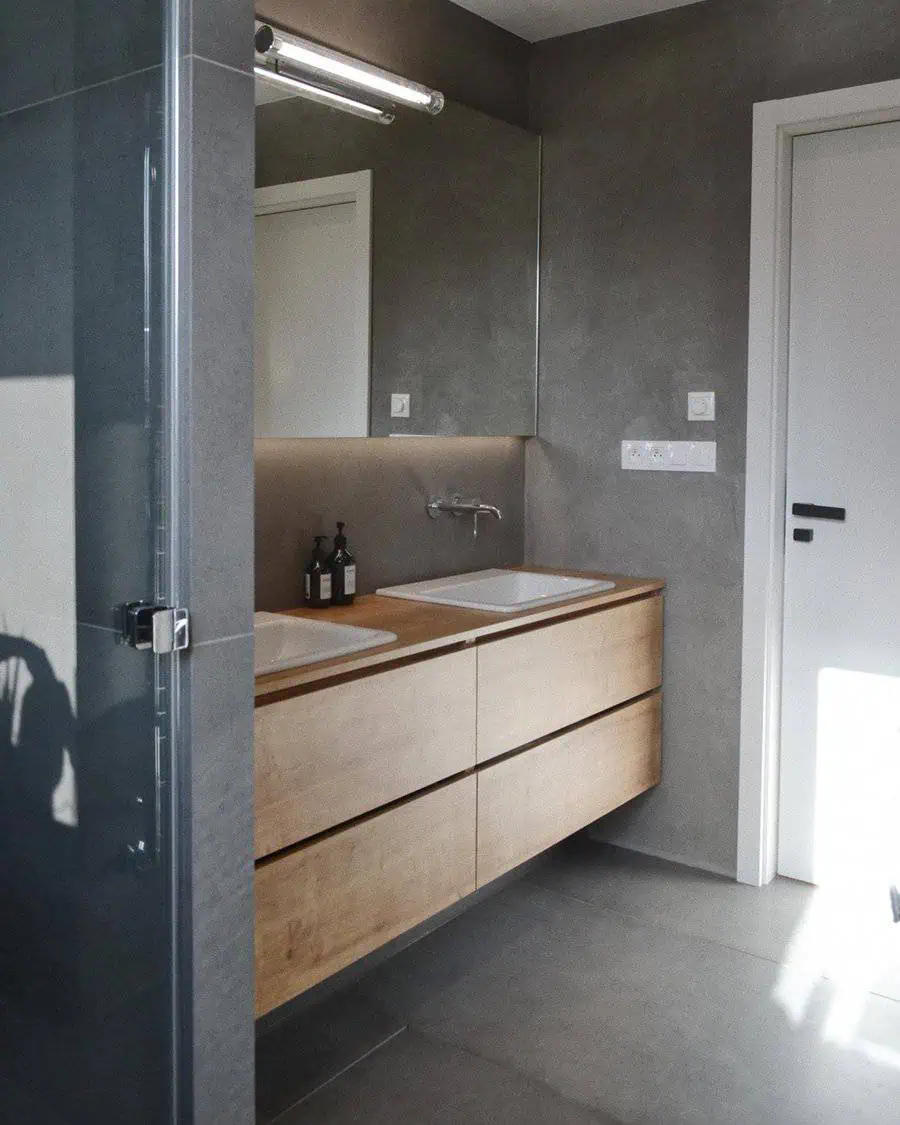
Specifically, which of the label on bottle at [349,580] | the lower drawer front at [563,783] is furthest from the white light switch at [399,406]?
the lower drawer front at [563,783]

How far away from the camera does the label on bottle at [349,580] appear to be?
9.73ft

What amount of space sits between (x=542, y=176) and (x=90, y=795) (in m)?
2.63

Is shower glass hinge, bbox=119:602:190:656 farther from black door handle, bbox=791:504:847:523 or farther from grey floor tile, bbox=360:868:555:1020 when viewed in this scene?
black door handle, bbox=791:504:847:523

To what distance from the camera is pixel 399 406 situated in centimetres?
314

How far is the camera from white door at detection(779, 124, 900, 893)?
10.3 feet

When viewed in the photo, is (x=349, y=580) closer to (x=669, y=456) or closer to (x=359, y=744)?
(x=359, y=744)

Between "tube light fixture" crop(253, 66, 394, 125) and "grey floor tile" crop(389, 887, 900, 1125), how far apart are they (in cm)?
214

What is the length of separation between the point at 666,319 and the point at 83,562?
227 centimetres

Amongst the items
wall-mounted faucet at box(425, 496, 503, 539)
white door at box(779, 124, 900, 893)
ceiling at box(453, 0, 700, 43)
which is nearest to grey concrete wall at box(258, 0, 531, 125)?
ceiling at box(453, 0, 700, 43)

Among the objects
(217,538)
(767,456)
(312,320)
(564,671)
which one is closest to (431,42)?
(312,320)

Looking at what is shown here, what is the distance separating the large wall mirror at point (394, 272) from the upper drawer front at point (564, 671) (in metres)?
0.69

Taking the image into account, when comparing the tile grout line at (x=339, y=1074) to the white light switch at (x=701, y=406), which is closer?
the tile grout line at (x=339, y=1074)

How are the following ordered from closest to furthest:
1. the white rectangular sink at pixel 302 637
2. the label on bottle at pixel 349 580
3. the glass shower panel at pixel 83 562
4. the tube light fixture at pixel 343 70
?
the glass shower panel at pixel 83 562 < the white rectangular sink at pixel 302 637 < the tube light fixture at pixel 343 70 < the label on bottle at pixel 349 580

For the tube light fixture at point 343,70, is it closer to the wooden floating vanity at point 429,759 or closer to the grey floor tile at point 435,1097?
the wooden floating vanity at point 429,759
